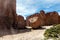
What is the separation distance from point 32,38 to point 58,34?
4.85 ft

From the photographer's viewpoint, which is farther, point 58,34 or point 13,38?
point 13,38

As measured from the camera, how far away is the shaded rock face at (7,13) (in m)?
12.2

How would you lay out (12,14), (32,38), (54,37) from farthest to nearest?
(12,14) → (32,38) → (54,37)

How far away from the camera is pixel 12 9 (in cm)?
1334

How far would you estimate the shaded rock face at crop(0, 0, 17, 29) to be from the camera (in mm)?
12212

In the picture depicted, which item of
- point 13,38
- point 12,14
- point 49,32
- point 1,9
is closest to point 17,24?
point 12,14

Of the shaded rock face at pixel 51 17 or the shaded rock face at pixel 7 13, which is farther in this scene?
the shaded rock face at pixel 51 17

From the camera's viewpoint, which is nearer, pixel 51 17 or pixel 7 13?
pixel 7 13

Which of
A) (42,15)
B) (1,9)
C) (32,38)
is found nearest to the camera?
(32,38)

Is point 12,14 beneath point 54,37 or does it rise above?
above

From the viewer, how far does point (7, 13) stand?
12.7 meters

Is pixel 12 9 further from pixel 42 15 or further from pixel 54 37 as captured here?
pixel 54 37

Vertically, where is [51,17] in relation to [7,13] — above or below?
below

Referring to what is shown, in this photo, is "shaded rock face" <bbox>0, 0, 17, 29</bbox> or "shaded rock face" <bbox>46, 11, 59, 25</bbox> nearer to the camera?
"shaded rock face" <bbox>0, 0, 17, 29</bbox>
